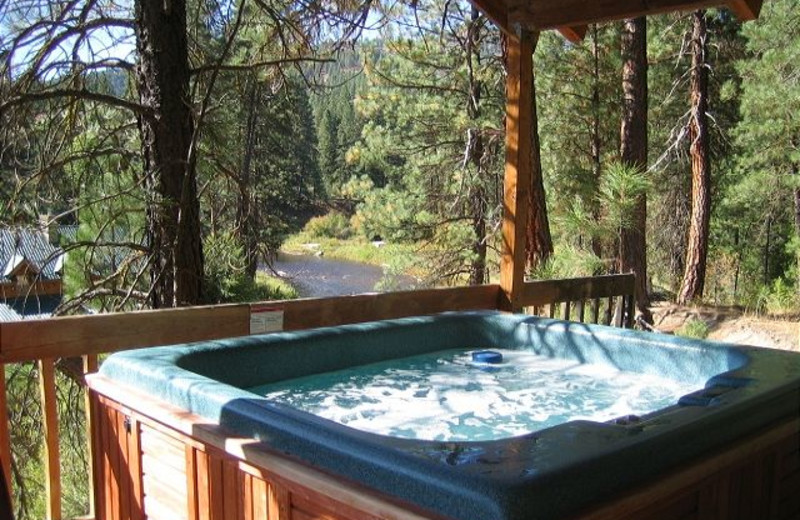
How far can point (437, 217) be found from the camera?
28.5 ft

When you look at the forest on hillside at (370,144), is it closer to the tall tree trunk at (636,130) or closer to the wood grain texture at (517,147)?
the tall tree trunk at (636,130)

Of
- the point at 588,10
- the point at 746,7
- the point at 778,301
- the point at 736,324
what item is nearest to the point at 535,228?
the point at 588,10

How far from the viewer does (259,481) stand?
1956 millimetres

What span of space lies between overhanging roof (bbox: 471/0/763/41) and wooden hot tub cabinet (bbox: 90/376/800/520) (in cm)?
202

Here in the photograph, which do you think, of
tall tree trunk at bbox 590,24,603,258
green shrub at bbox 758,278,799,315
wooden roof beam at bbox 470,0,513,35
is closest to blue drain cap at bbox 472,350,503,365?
wooden roof beam at bbox 470,0,513,35

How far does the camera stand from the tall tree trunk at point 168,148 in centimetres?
406

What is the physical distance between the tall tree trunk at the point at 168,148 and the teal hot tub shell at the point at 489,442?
1210 millimetres

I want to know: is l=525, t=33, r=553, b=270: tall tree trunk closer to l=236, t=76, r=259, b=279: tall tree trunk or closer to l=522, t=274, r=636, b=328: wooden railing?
l=522, t=274, r=636, b=328: wooden railing

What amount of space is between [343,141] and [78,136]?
23.9 ft

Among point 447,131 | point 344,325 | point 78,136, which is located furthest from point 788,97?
point 78,136

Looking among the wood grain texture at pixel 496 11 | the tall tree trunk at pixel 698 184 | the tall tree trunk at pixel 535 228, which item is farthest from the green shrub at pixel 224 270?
the tall tree trunk at pixel 698 184

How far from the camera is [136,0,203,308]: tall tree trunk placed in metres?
4.06

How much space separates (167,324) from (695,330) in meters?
5.71

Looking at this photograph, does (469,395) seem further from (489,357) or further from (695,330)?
(695,330)
